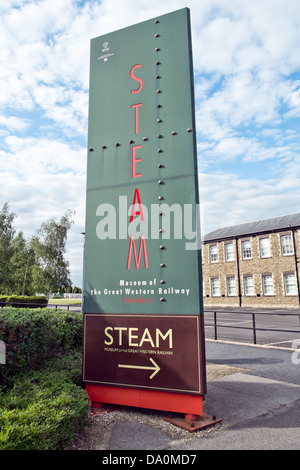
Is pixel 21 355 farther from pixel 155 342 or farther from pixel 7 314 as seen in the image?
pixel 155 342

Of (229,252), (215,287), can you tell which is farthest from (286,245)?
(215,287)

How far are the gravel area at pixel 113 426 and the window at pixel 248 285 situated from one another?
31791mm

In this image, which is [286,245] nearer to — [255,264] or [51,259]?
[255,264]

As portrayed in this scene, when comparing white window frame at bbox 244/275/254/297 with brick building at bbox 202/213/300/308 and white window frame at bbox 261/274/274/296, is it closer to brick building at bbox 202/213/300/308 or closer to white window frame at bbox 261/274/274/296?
brick building at bbox 202/213/300/308

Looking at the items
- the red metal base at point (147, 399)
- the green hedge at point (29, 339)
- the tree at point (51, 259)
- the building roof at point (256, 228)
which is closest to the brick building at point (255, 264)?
the building roof at point (256, 228)

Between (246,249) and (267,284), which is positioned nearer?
(267,284)

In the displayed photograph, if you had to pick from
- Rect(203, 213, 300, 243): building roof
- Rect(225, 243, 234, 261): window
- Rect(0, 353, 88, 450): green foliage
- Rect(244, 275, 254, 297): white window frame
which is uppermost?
Rect(203, 213, 300, 243): building roof

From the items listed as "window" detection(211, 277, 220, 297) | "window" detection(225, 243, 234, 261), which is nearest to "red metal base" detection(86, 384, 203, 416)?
"window" detection(225, 243, 234, 261)

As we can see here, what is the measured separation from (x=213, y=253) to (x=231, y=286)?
14.5ft

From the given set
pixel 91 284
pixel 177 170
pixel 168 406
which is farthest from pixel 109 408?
pixel 177 170

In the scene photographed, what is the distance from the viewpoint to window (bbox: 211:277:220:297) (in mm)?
38000

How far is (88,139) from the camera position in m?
5.93

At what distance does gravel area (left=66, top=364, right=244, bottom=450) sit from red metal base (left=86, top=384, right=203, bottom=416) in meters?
0.14

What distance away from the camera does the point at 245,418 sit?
15.3ft
